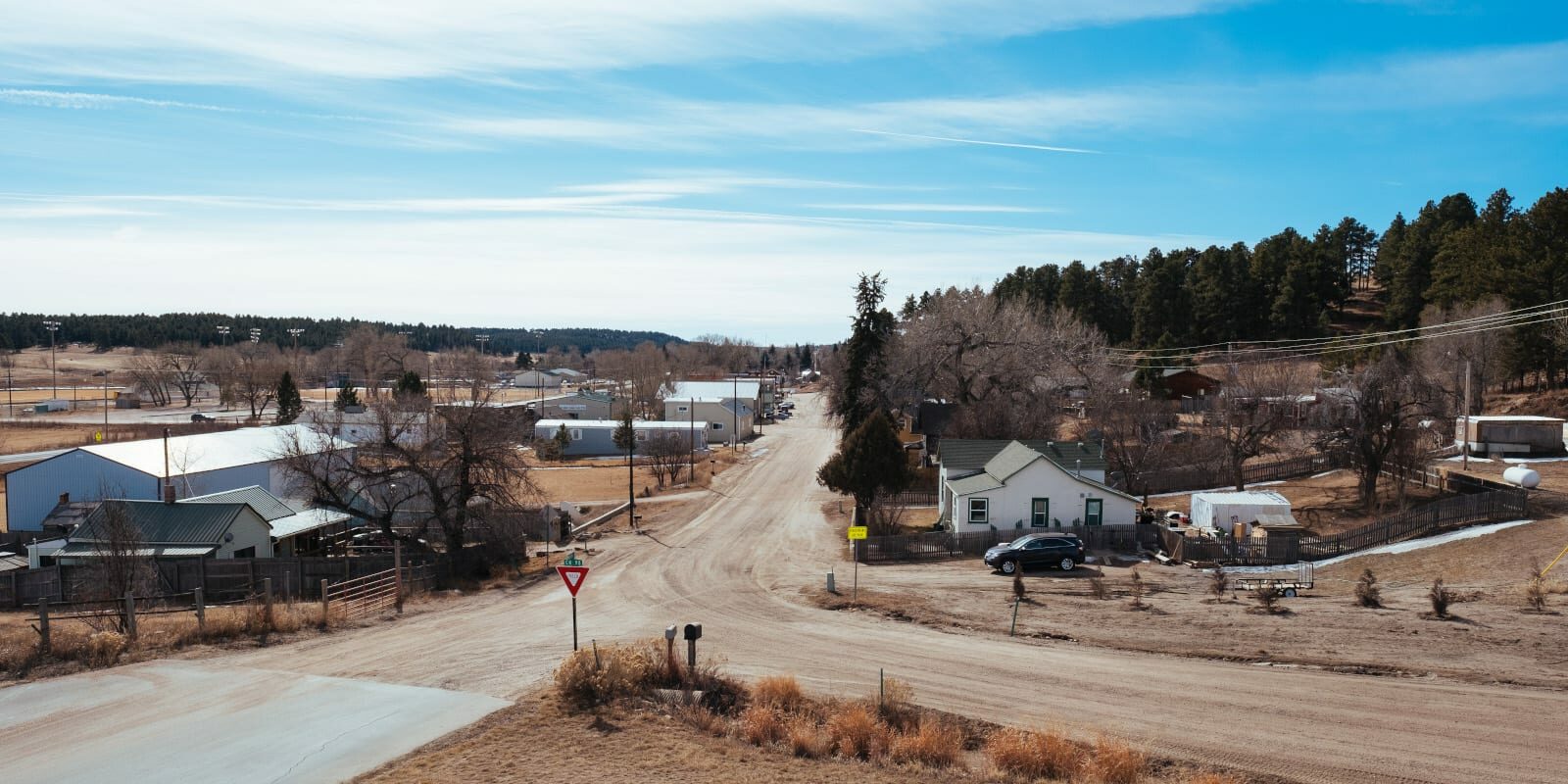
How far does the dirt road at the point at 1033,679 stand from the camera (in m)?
13.9

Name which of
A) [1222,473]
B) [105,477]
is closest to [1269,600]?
[1222,473]

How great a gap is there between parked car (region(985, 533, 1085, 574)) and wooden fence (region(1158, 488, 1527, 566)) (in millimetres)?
4580

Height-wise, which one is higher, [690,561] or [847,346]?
[847,346]

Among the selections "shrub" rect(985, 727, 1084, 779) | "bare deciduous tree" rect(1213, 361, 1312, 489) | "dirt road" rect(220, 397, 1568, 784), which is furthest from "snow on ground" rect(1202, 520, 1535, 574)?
"shrub" rect(985, 727, 1084, 779)

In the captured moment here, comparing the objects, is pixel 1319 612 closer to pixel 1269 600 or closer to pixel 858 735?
pixel 1269 600

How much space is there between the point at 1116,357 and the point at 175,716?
88928mm

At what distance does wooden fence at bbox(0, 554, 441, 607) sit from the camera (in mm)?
27406

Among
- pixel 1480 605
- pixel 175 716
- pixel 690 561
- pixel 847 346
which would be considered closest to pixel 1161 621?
pixel 1480 605

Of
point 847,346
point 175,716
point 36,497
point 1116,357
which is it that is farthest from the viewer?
point 1116,357

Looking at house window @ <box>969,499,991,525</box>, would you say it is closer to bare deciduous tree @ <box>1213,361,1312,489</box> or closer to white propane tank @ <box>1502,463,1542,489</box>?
bare deciduous tree @ <box>1213,361,1312,489</box>

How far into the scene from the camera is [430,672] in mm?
17891

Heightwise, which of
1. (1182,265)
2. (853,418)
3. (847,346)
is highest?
(1182,265)

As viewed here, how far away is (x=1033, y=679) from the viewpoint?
18.0 metres

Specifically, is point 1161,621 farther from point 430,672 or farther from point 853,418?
point 853,418
